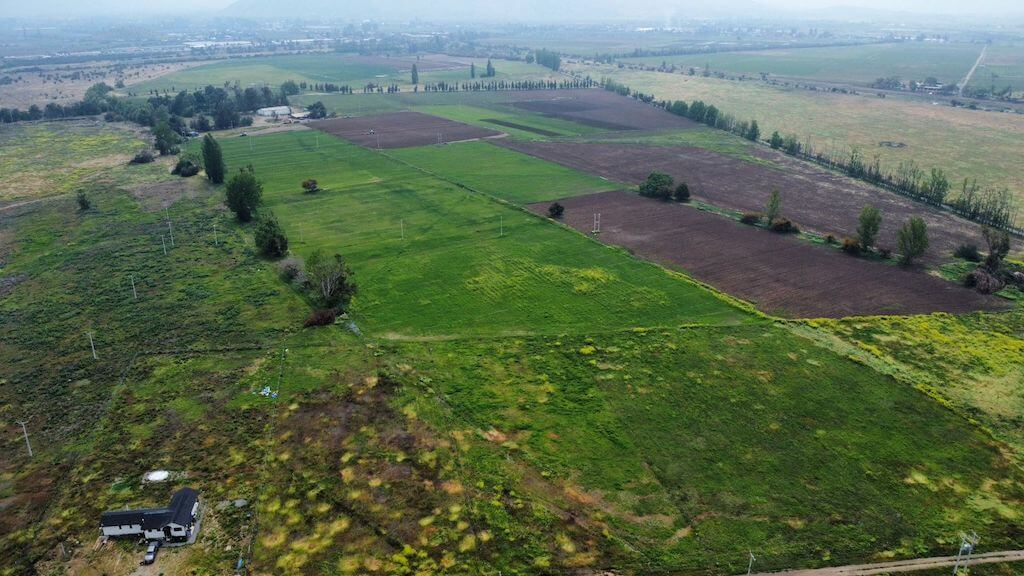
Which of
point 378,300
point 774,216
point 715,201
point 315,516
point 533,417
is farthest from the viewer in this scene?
point 715,201

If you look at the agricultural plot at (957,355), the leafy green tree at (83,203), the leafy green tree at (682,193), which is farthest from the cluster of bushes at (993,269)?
the leafy green tree at (83,203)

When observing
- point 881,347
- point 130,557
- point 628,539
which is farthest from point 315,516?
point 881,347

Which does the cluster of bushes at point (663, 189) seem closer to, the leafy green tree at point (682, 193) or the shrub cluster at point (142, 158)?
the leafy green tree at point (682, 193)

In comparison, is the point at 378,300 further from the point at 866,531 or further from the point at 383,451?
the point at 866,531

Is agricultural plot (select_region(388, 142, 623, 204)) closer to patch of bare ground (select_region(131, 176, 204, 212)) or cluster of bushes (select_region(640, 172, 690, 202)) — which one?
cluster of bushes (select_region(640, 172, 690, 202))

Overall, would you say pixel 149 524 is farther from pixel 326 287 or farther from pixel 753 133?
pixel 753 133
